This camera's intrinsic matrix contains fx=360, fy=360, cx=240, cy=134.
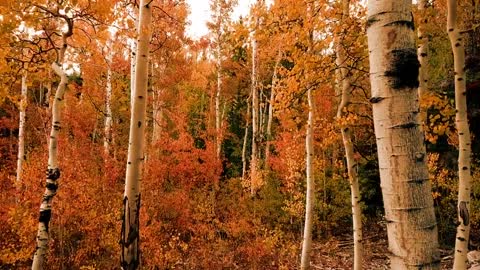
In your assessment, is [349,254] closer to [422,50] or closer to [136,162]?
[422,50]

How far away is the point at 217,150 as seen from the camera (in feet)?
56.6

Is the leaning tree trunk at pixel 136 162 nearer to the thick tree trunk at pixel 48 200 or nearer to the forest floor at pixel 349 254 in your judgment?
the thick tree trunk at pixel 48 200

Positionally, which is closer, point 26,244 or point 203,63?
point 26,244

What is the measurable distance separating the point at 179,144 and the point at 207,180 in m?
2.06

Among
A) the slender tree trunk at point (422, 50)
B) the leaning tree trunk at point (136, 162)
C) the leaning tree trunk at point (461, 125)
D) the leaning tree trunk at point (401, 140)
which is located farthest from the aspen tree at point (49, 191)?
the leaning tree trunk at point (401, 140)

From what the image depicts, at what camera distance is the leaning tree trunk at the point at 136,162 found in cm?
435

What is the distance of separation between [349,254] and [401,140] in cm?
1236

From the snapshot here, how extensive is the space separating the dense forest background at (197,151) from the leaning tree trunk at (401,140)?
272cm

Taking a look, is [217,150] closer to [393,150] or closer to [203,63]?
[203,63]

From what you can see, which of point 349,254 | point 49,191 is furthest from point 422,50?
point 349,254

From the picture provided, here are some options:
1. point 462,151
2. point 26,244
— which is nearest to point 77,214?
point 26,244

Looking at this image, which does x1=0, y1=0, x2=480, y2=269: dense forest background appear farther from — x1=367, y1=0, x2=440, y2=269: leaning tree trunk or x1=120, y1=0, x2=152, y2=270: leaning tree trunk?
x1=367, y1=0, x2=440, y2=269: leaning tree trunk

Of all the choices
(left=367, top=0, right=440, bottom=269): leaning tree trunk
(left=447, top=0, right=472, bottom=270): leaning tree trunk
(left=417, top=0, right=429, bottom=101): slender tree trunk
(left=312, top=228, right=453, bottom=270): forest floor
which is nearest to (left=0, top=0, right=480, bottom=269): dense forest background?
(left=417, top=0, right=429, bottom=101): slender tree trunk

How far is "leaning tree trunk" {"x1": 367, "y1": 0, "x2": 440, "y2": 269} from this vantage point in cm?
132
